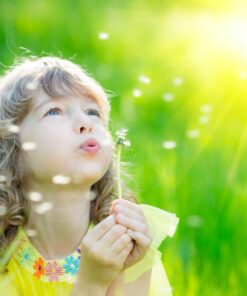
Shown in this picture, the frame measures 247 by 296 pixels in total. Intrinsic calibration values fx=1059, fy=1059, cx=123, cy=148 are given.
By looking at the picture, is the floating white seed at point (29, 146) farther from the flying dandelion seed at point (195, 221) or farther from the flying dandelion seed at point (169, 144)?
the flying dandelion seed at point (169, 144)

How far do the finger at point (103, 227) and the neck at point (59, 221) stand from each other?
0.77ft

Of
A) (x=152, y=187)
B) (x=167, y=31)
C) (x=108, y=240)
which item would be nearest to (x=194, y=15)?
(x=167, y=31)

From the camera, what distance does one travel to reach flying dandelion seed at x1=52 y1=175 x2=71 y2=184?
2479 millimetres

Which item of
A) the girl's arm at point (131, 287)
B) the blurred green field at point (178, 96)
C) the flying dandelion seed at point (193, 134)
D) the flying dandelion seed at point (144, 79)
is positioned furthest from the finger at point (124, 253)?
the flying dandelion seed at point (144, 79)

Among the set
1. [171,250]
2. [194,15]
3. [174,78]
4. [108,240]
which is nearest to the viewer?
[108,240]

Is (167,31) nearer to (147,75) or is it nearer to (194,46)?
(194,46)

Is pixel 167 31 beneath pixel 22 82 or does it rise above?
beneath

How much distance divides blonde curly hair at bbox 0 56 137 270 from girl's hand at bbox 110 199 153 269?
345mm

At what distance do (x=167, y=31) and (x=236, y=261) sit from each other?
1750 millimetres

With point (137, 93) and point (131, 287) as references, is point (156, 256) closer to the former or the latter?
point (131, 287)

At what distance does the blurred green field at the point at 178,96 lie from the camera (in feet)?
10.1

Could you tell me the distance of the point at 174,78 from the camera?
13.6 feet

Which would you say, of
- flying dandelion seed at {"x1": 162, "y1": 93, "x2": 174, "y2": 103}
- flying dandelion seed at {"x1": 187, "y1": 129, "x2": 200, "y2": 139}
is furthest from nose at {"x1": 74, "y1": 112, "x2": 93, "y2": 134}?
flying dandelion seed at {"x1": 162, "y1": 93, "x2": 174, "y2": 103}

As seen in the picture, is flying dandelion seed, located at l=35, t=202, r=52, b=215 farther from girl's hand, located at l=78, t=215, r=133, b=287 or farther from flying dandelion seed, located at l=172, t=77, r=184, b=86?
flying dandelion seed, located at l=172, t=77, r=184, b=86
